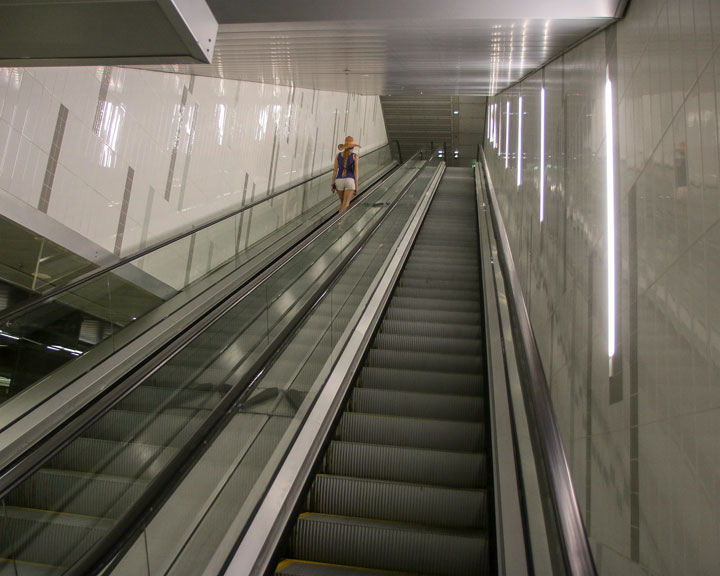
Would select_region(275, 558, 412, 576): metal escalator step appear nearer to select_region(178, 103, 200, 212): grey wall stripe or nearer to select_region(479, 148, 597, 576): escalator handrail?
select_region(479, 148, 597, 576): escalator handrail

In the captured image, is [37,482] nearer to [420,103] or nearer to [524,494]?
[524,494]

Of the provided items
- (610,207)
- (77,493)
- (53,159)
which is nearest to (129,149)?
(53,159)

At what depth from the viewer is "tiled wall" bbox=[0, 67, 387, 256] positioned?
4.51 m

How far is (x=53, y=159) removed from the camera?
4754 millimetres

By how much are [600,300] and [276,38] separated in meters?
3.15

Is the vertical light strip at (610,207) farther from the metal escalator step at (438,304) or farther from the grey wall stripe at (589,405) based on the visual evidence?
the metal escalator step at (438,304)

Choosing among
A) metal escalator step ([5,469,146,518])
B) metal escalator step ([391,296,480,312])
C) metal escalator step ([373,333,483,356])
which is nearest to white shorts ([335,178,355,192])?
metal escalator step ([391,296,480,312])

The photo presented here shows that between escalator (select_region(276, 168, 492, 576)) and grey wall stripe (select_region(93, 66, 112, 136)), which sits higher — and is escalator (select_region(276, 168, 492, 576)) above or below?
below

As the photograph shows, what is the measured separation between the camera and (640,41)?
8.73ft

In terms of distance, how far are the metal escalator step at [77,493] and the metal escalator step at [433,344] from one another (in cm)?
336

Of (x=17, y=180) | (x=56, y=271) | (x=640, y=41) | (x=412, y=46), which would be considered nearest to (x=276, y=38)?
(x=412, y=46)

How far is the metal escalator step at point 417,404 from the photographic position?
13.7ft

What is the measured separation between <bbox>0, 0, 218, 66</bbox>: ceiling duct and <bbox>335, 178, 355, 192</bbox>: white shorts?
245 inches

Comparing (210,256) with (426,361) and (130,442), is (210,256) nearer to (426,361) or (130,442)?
(426,361)
